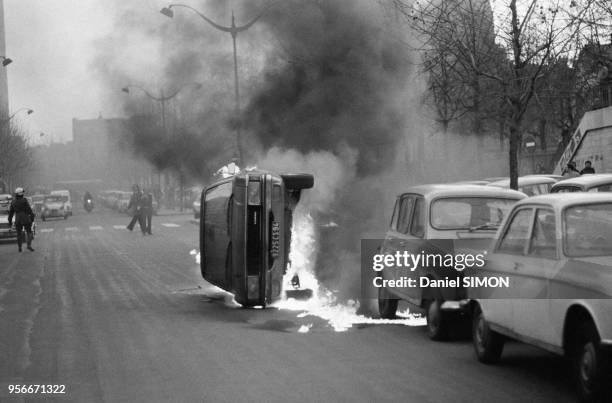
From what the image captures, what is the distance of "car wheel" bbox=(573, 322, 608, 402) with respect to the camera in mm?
5898

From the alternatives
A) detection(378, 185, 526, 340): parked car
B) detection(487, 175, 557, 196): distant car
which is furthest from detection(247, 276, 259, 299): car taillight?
detection(487, 175, 557, 196): distant car

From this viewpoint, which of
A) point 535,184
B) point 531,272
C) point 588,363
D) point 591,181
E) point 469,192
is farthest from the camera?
point 535,184

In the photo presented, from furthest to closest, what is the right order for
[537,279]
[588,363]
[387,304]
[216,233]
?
[216,233], [387,304], [537,279], [588,363]

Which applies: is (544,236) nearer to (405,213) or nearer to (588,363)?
(588,363)

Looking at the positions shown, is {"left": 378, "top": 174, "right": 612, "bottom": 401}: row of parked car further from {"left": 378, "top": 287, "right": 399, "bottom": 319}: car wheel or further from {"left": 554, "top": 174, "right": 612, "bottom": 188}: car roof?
{"left": 554, "top": 174, "right": 612, "bottom": 188}: car roof

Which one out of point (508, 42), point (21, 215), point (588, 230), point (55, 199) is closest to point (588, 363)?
point (588, 230)

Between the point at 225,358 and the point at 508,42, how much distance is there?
38.3ft

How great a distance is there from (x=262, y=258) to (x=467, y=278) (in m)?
3.80

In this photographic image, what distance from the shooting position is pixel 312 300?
12391 mm

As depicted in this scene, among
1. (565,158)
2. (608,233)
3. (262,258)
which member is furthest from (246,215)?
(565,158)

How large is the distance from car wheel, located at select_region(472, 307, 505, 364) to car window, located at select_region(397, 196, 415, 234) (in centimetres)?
239

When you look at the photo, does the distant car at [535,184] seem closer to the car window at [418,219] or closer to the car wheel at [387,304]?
the car wheel at [387,304]

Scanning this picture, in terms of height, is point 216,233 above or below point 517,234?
below

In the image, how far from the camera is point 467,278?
8305 mm
